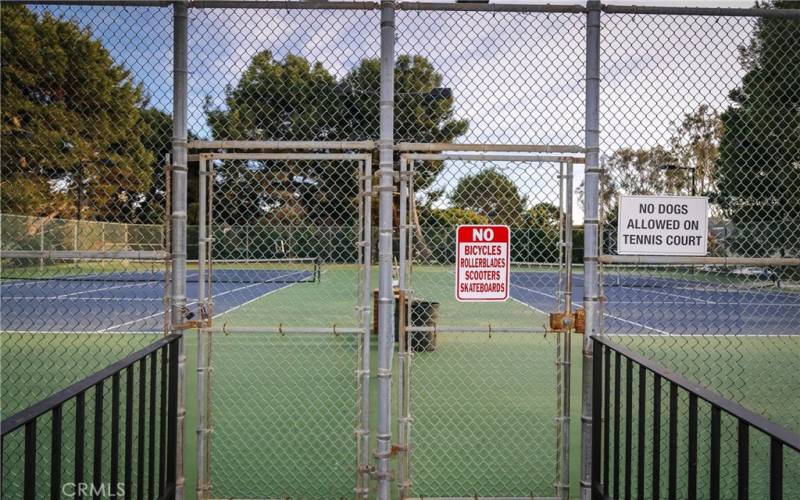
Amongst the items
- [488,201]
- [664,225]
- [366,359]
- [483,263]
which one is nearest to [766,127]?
[488,201]

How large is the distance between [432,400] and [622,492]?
2.91 metres

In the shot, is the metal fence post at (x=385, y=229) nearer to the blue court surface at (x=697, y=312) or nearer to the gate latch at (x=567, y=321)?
the gate latch at (x=567, y=321)

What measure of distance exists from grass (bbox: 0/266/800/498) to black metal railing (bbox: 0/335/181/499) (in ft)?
1.05

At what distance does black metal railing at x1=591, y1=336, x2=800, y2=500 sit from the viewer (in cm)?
240

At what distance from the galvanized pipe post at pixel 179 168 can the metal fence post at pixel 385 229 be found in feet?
4.60

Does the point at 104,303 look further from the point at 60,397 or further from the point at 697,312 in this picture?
the point at 697,312

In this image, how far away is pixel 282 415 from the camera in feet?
22.5

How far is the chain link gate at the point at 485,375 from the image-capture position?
4.19m

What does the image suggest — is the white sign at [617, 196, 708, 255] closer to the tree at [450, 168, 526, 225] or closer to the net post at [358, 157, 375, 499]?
the tree at [450, 168, 526, 225]

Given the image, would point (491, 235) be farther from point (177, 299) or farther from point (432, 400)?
point (432, 400)

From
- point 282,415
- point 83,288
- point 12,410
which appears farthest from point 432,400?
point 83,288

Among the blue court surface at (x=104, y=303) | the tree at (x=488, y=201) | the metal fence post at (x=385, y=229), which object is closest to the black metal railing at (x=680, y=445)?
the metal fence post at (x=385, y=229)

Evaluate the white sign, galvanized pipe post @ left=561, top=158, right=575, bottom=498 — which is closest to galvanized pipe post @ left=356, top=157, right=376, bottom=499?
galvanized pipe post @ left=561, top=158, right=575, bottom=498

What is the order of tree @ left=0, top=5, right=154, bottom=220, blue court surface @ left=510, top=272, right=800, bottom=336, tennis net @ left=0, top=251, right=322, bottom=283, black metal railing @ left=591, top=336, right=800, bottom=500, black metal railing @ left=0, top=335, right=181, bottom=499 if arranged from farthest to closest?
blue court surface @ left=510, top=272, right=800, bottom=336
tree @ left=0, top=5, right=154, bottom=220
tennis net @ left=0, top=251, right=322, bottom=283
black metal railing @ left=0, top=335, right=181, bottom=499
black metal railing @ left=591, top=336, right=800, bottom=500
